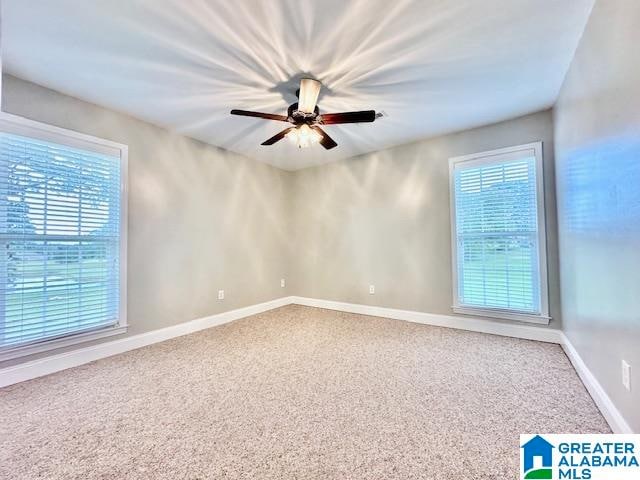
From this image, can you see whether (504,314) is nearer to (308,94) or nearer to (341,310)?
(341,310)

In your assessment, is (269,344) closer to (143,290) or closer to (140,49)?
(143,290)

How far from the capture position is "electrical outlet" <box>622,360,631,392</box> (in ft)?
4.67

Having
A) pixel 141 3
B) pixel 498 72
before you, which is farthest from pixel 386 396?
pixel 141 3

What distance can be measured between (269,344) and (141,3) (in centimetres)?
292

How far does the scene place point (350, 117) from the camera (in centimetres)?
228

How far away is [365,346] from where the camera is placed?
2.95 metres

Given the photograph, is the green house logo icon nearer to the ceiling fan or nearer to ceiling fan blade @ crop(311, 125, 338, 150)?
the ceiling fan

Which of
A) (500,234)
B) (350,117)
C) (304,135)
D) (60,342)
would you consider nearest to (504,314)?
(500,234)

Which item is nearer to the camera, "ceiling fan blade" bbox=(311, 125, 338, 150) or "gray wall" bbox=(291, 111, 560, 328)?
"ceiling fan blade" bbox=(311, 125, 338, 150)

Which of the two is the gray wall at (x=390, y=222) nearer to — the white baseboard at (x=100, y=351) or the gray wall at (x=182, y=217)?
the gray wall at (x=182, y=217)

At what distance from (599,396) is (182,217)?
4.10m

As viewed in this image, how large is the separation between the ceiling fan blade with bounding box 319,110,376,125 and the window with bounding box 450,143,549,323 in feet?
6.06

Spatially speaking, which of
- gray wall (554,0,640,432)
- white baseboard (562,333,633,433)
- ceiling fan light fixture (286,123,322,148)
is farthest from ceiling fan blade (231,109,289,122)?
white baseboard (562,333,633,433)

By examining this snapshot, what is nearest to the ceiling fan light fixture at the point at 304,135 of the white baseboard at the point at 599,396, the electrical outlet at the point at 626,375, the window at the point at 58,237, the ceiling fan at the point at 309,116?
the ceiling fan at the point at 309,116
